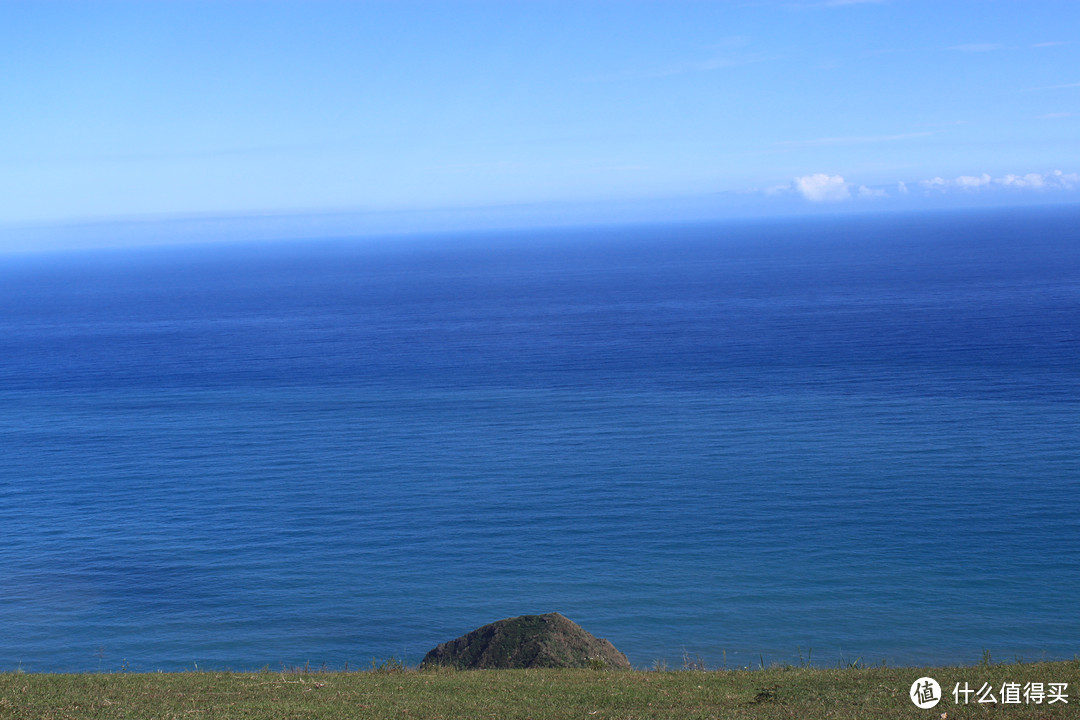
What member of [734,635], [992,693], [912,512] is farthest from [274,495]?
[992,693]

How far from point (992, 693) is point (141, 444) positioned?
6523cm

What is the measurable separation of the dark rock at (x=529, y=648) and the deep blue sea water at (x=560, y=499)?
7.39 metres

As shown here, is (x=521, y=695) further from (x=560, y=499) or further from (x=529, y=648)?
(x=560, y=499)

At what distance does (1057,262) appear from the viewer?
197125 mm

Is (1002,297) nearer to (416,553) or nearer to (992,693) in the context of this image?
(416,553)

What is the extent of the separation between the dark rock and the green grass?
3578mm

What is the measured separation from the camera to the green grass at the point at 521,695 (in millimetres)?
18016

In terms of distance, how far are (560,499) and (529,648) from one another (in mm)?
27013

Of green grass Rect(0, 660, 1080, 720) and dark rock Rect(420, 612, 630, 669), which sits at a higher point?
green grass Rect(0, 660, 1080, 720)

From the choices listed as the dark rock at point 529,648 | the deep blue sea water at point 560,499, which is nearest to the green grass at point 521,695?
the dark rock at point 529,648

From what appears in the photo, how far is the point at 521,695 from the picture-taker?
20188 millimetres

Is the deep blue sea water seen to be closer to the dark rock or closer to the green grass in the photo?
the dark rock

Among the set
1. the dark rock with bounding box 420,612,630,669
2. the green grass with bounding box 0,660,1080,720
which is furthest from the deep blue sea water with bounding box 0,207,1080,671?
the green grass with bounding box 0,660,1080,720

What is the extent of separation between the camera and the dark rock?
87.1 feet
